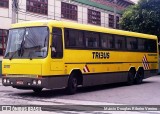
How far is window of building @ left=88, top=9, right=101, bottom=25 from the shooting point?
4116cm

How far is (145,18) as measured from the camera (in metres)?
37.6

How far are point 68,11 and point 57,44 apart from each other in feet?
74.9

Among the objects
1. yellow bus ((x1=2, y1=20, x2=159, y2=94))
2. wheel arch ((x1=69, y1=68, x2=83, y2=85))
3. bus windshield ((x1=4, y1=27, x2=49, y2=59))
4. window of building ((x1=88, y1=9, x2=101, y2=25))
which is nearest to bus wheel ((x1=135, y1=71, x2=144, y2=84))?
yellow bus ((x1=2, y1=20, x2=159, y2=94))

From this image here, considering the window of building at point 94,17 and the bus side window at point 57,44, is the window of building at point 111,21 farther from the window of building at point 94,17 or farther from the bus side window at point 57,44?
the bus side window at point 57,44

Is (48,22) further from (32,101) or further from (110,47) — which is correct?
(110,47)

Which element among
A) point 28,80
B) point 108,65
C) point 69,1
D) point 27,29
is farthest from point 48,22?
point 69,1

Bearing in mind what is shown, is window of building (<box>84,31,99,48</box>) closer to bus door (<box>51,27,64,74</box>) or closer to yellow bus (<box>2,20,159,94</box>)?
yellow bus (<box>2,20,159,94</box>)

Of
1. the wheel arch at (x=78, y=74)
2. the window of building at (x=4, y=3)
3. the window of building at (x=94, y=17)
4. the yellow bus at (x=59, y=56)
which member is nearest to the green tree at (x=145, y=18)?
the window of building at (x=94, y=17)

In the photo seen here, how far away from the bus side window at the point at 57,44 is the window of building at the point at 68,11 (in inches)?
849

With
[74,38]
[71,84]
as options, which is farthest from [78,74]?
[74,38]

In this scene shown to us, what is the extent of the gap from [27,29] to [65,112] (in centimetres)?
535

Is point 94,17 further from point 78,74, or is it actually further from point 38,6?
point 78,74

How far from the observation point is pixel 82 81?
54.2ft

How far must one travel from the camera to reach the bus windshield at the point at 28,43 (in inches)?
577
